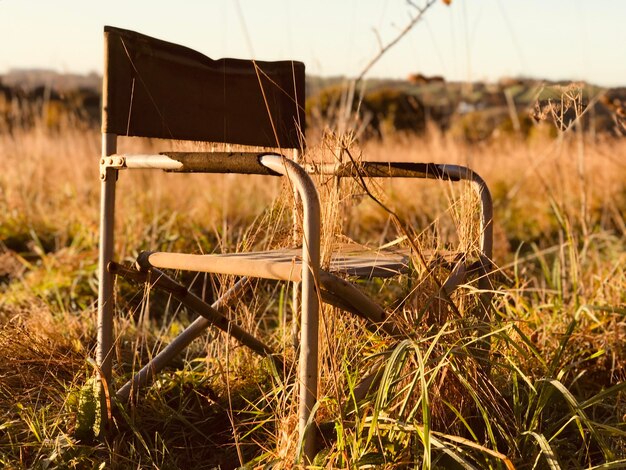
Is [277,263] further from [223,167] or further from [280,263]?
[223,167]

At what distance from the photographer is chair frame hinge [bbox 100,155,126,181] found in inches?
78.6

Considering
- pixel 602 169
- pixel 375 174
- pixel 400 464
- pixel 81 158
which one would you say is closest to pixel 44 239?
pixel 81 158

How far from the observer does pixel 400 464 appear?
1.73m

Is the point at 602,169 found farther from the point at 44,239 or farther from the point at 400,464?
the point at 400,464

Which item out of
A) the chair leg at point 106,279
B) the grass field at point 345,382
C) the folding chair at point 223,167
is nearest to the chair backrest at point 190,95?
the folding chair at point 223,167

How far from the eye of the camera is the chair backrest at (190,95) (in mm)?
2045

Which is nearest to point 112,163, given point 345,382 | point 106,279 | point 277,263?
point 106,279

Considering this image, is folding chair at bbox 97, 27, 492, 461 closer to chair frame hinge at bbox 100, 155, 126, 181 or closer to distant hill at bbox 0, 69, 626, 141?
chair frame hinge at bbox 100, 155, 126, 181

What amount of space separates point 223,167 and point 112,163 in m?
0.35

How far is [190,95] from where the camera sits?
227cm

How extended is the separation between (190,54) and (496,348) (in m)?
1.09

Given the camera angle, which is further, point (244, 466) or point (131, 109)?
point (131, 109)

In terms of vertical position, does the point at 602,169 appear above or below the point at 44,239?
above

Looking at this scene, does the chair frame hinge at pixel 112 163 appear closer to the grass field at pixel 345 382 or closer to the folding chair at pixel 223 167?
the folding chair at pixel 223 167
